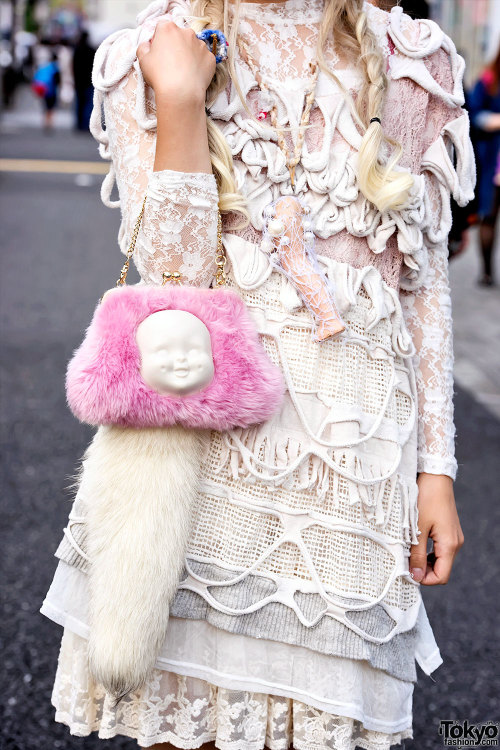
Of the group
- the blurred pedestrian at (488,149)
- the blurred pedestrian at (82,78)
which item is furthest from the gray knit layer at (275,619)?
the blurred pedestrian at (82,78)

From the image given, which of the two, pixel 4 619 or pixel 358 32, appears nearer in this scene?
pixel 358 32

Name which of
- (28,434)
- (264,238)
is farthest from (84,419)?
(28,434)

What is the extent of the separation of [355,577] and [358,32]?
0.93 meters

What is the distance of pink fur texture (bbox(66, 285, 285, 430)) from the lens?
4.91 feet

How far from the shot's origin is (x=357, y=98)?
1676 mm

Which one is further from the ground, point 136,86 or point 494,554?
point 136,86

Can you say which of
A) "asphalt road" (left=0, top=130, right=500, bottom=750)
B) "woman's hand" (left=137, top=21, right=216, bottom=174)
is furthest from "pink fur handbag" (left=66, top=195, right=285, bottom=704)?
"asphalt road" (left=0, top=130, right=500, bottom=750)

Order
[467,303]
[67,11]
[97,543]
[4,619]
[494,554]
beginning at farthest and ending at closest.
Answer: [67,11]
[467,303]
[494,554]
[4,619]
[97,543]

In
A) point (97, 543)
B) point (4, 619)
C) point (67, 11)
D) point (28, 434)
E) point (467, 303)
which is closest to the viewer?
point (97, 543)

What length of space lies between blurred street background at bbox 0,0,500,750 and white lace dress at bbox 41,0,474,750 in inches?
16.6

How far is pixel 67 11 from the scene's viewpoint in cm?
4884

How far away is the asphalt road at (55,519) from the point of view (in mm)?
2934

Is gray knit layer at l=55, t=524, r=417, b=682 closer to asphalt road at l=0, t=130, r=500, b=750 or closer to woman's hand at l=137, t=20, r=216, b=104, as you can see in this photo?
woman's hand at l=137, t=20, r=216, b=104

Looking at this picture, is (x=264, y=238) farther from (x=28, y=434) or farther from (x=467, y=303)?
(x=467, y=303)
